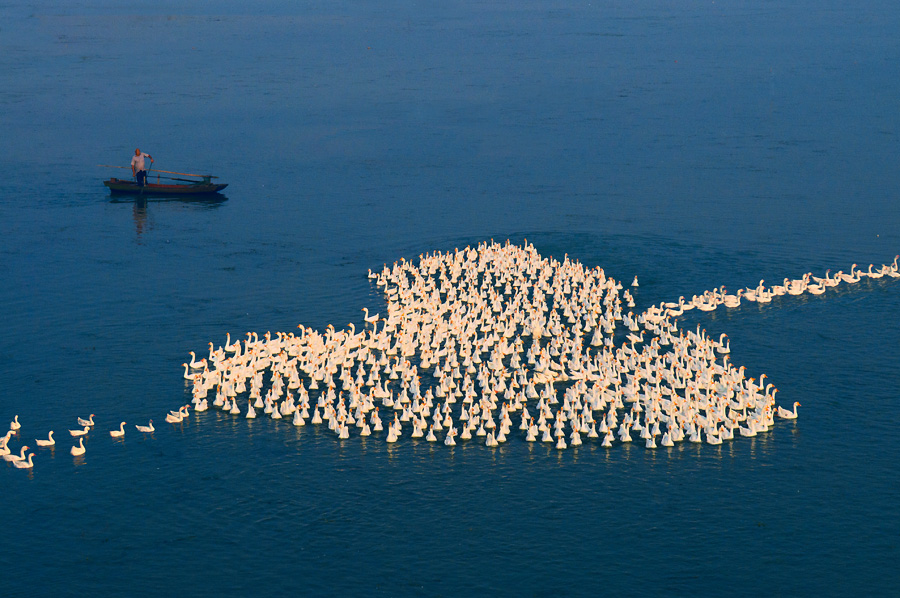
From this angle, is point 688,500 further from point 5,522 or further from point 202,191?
point 202,191

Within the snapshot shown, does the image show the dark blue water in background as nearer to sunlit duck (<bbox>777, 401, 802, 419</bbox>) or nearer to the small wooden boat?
sunlit duck (<bbox>777, 401, 802, 419</bbox>)

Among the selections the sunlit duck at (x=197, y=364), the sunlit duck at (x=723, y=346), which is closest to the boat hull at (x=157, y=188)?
the sunlit duck at (x=197, y=364)

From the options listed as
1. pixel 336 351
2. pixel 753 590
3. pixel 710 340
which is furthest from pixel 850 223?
pixel 753 590

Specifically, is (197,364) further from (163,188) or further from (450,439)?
(163,188)

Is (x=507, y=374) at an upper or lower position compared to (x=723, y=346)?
lower

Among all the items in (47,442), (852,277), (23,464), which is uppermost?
(852,277)

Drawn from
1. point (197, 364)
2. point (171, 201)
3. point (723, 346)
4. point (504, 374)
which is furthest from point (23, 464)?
point (171, 201)

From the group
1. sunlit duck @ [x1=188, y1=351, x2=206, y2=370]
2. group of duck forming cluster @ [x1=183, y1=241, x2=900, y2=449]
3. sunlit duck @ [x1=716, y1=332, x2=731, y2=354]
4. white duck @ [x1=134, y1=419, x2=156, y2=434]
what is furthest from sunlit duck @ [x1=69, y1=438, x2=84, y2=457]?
sunlit duck @ [x1=716, y1=332, x2=731, y2=354]
